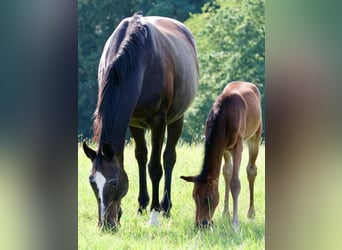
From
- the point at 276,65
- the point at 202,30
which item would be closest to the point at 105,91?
the point at 202,30

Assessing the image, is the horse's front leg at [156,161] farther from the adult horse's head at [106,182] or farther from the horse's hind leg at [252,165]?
the horse's hind leg at [252,165]

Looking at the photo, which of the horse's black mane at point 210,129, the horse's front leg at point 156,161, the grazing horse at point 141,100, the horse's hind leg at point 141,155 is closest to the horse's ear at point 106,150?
the grazing horse at point 141,100

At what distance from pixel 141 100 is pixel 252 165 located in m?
0.71

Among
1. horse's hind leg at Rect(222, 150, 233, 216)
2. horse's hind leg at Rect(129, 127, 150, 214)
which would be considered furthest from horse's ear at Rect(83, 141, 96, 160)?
horse's hind leg at Rect(222, 150, 233, 216)

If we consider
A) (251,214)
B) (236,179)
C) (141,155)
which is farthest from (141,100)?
(251,214)

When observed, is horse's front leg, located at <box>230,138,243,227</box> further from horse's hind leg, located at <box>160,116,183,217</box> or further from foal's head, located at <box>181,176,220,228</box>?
horse's hind leg, located at <box>160,116,183,217</box>

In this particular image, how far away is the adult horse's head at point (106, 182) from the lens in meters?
3.20

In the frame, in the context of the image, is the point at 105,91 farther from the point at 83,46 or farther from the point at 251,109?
the point at 251,109

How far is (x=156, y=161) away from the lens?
359 cm

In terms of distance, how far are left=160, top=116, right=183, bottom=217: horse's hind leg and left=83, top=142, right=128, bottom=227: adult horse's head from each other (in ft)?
0.89

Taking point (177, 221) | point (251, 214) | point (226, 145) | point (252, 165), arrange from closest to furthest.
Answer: point (251, 214), point (252, 165), point (177, 221), point (226, 145)

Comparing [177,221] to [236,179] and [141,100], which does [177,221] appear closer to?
[236,179]

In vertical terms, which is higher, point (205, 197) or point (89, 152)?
point (89, 152)

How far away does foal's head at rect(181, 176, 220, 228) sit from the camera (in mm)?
3387
